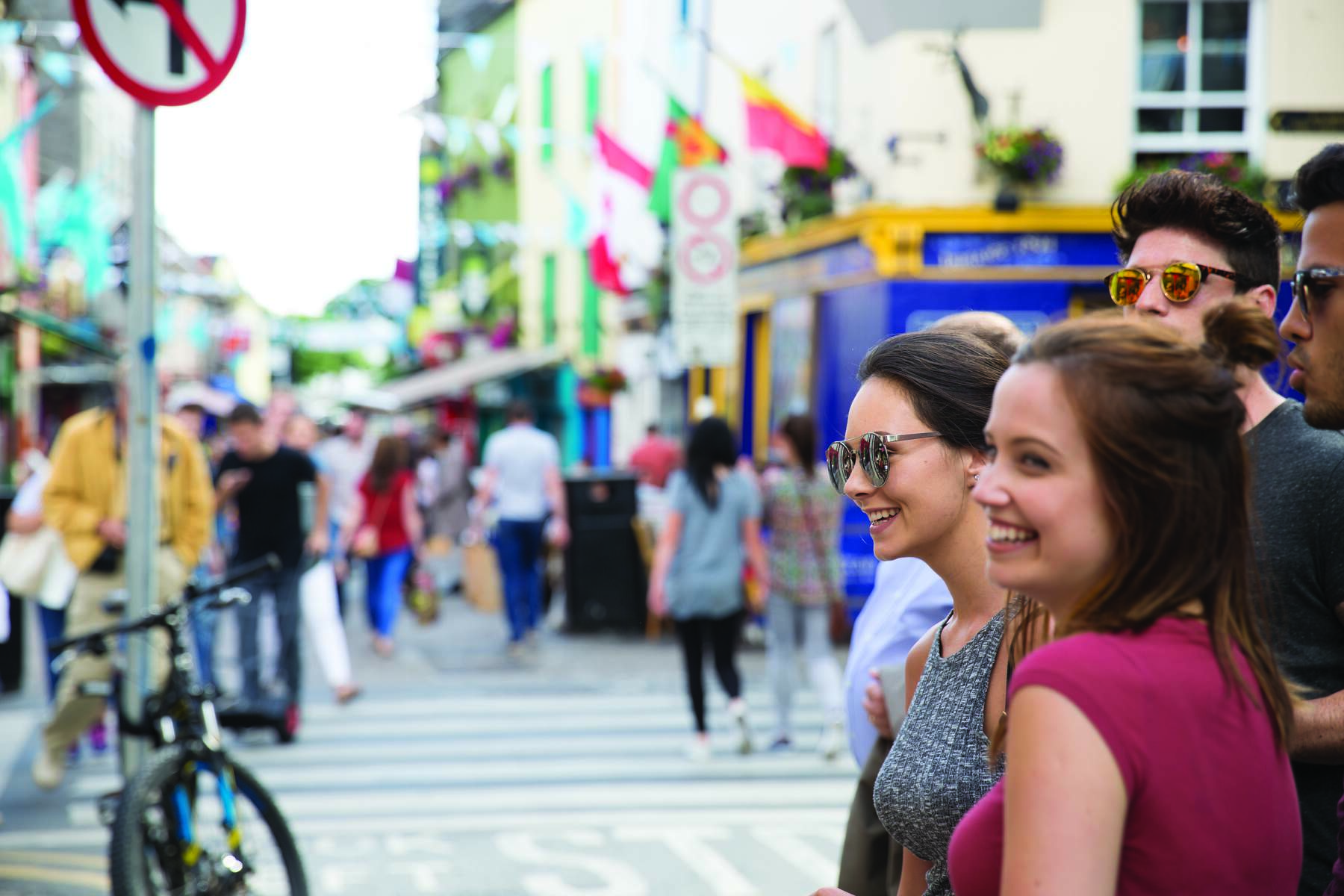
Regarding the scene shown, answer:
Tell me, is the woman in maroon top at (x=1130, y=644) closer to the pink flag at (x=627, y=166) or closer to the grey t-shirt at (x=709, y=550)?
the grey t-shirt at (x=709, y=550)

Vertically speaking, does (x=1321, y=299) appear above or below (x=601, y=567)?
above

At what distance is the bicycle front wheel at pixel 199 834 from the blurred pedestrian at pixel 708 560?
13.5ft

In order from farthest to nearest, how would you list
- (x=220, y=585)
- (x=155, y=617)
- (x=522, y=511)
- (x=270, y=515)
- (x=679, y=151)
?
1. (x=679, y=151)
2. (x=522, y=511)
3. (x=270, y=515)
4. (x=220, y=585)
5. (x=155, y=617)

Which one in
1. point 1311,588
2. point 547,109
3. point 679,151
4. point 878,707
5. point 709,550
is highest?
point 547,109

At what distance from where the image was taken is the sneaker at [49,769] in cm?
779

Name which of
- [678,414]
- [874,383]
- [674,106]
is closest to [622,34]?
[678,414]

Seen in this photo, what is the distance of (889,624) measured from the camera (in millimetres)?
3463

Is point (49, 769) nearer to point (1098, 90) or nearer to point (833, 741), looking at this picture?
point (833, 741)

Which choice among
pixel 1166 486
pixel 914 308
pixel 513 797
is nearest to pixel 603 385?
pixel 914 308

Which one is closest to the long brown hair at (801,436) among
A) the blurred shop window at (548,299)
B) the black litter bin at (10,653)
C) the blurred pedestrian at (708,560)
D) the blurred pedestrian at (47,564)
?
the blurred pedestrian at (708,560)

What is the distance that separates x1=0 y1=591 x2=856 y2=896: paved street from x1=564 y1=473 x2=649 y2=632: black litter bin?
2497 mm

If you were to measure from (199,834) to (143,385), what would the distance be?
4.65 feet

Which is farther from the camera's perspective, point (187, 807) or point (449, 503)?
point (449, 503)

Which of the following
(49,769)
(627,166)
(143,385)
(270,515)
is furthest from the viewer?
(627,166)
